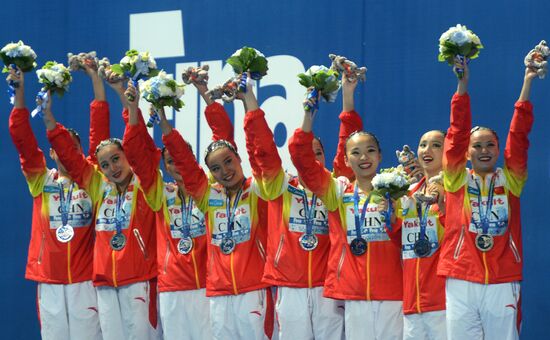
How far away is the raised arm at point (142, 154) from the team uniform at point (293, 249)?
751 millimetres

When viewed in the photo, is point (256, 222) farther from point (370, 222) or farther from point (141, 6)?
point (141, 6)

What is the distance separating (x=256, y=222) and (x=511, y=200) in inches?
59.6

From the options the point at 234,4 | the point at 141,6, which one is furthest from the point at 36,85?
the point at 234,4

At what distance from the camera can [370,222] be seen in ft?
20.7

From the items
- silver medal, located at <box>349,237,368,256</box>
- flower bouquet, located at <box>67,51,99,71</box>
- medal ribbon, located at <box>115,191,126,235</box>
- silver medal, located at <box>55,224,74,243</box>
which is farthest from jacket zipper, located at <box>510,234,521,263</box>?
flower bouquet, located at <box>67,51,99,71</box>

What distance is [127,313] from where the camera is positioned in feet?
23.2

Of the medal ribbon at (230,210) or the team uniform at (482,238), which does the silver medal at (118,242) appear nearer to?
the medal ribbon at (230,210)

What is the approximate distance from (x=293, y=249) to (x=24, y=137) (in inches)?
79.6

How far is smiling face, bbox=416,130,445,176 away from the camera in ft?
21.5

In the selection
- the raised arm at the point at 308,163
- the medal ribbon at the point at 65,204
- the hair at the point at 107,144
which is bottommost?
the medal ribbon at the point at 65,204

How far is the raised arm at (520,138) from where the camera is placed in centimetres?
599

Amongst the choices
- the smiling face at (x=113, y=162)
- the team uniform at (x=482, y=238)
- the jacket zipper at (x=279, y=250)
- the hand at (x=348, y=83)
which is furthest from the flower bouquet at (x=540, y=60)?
the smiling face at (x=113, y=162)

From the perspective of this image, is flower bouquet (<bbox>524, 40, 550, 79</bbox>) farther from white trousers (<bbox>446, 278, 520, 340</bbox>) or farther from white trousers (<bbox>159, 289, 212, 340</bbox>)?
white trousers (<bbox>159, 289, 212, 340</bbox>)

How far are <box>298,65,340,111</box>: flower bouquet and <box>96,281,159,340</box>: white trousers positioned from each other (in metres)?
Answer: 1.69
